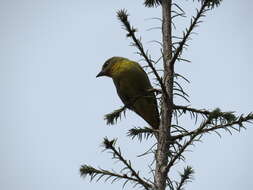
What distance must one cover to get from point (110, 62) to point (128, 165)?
3.95 m

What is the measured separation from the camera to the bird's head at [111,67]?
23.1ft

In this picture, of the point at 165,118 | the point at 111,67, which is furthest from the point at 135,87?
the point at 165,118

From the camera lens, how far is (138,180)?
3.55m

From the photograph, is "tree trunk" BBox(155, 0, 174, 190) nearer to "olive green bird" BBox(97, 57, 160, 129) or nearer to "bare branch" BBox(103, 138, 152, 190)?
"bare branch" BBox(103, 138, 152, 190)

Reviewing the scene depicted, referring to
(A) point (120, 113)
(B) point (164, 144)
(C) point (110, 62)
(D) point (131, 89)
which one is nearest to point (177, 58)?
(B) point (164, 144)

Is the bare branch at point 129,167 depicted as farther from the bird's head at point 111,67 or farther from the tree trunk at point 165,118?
the bird's head at point 111,67

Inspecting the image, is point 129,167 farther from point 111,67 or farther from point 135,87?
point 111,67

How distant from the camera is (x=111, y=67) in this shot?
7203mm

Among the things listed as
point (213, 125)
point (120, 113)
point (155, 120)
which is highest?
point (155, 120)

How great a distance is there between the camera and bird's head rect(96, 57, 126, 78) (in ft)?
23.1

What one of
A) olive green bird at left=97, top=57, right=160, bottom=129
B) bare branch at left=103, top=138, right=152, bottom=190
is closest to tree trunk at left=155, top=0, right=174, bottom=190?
bare branch at left=103, top=138, right=152, bottom=190

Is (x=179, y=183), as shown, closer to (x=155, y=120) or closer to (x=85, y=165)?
(x=85, y=165)

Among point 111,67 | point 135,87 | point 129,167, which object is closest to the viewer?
point 129,167

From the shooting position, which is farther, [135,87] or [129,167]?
[135,87]
